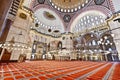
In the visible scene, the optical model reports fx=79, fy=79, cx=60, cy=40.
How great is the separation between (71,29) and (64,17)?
2859mm

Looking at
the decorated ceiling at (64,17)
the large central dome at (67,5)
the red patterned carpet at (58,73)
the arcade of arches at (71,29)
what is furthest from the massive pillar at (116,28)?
the large central dome at (67,5)

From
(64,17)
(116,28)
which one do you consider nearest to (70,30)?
(64,17)

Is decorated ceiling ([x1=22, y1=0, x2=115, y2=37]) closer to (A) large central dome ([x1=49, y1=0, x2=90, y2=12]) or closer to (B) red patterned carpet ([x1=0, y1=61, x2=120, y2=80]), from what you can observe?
(A) large central dome ([x1=49, y1=0, x2=90, y2=12])

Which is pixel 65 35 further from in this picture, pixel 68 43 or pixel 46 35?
pixel 46 35

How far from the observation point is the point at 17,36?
7422 millimetres

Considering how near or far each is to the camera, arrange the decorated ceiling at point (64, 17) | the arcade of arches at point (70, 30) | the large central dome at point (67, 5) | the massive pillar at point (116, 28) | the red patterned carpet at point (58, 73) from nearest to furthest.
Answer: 1. the red patterned carpet at point (58, 73)
2. the massive pillar at point (116, 28)
3. the arcade of arches at point (70, 30)
4. the decorated ceiling at point (64, 17)
5. the large central dome at point (67, 5)

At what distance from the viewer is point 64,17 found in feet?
52.3

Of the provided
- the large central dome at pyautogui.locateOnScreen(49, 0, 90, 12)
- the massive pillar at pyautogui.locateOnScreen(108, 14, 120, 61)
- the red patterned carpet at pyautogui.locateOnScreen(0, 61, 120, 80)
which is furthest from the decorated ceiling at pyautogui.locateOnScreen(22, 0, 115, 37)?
the red patterned carpet at pyautogui.locateOnScreen(0, 61, 120, 80)

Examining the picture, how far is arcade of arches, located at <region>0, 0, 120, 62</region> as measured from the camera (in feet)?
30.5

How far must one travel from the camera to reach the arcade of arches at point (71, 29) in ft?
30.5

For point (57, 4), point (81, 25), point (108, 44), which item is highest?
point (57, 4)

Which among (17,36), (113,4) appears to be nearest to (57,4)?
(113,4)

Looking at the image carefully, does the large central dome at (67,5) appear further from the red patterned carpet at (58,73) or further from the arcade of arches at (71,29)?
the red patterned carpet at (58,73)

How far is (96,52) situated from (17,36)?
11.5m
